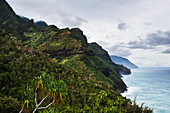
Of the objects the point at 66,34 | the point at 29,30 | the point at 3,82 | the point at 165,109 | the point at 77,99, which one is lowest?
the point at 165,109

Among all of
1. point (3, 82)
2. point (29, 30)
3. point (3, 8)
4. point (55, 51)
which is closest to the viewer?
point (3, 82)

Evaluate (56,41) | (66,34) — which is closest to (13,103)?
(56,41)

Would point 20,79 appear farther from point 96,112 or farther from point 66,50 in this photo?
point 66,50

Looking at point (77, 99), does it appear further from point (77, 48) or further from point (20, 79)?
point (77, 48)

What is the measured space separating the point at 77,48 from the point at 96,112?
2913 inches

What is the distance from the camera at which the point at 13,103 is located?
13602mm

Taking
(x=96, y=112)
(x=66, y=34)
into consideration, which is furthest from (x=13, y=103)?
(x=66, y=34)

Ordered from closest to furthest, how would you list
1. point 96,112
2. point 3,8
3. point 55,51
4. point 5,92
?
1. point 5,92
2. point 96,112
3. point 55,51
4. point 3,8

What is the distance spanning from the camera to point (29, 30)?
5536 inches

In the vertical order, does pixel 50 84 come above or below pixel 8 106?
above

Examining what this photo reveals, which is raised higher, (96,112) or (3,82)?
(3,82)

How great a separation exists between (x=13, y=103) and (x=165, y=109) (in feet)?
242

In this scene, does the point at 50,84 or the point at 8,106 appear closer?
the point at 50,84

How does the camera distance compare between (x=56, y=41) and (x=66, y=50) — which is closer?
(x=66, y=50)
